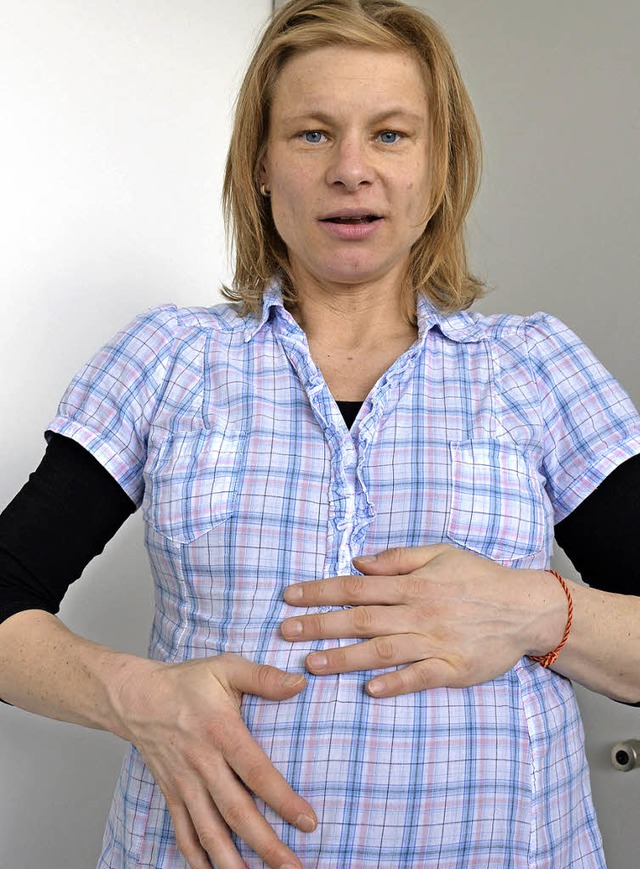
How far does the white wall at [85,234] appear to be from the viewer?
166 centimetres

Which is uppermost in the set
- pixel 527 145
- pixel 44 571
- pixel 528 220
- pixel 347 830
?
pixel 527 145

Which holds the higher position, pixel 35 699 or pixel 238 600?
pixel 238 600

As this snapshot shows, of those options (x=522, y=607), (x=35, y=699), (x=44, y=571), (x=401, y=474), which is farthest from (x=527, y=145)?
(x=35, y=699)

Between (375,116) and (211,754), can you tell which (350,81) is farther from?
(211,754)

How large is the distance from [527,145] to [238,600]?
0.97 m

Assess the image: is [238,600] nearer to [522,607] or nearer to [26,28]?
[522,607]

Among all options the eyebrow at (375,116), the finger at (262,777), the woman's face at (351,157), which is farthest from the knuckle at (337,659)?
the eyebrow at (375,116)

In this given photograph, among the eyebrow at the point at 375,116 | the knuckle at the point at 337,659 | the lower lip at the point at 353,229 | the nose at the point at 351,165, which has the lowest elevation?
the knuckle at the point at 337,659

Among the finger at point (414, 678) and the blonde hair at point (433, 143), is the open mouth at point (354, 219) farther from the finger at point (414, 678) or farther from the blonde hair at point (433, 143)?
the finger at point (414, 678)

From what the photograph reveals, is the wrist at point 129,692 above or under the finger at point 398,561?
under

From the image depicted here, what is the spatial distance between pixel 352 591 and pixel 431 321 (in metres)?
0.38

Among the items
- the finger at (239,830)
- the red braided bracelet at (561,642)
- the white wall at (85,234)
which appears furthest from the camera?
the white wall at (85,234)

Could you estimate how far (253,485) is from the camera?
1123mm

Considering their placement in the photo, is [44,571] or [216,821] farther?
[44,571]
